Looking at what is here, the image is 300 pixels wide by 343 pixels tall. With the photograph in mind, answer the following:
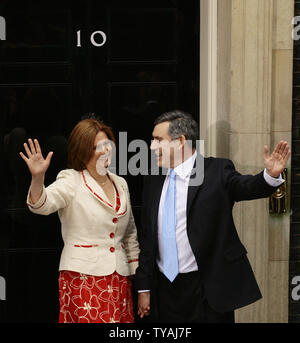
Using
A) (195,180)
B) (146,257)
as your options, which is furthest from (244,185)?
(146,257)

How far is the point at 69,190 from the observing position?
4953mm

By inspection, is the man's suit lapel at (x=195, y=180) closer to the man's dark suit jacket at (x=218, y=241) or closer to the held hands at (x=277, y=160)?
the man's dark suit jacket at (x=218, y=241)

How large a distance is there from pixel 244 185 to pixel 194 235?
500 mm

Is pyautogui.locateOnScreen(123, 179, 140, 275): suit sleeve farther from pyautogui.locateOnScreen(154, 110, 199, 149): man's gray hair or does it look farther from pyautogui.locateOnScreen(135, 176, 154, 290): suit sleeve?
pyautogui.locateOnScreen(154, 110, 199, 149): man's gray hair

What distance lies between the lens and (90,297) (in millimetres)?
4973

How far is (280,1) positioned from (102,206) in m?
2.32

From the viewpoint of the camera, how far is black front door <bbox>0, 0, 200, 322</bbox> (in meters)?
6.26

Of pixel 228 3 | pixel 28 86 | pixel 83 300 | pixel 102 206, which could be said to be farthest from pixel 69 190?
pixel 228 3

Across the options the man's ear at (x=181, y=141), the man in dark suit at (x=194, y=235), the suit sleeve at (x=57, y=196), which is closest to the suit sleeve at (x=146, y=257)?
the man in dark suit at (x=194, y=235)

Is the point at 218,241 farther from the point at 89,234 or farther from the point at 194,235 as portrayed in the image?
the point at 89,234

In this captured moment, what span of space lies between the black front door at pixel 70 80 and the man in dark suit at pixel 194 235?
4.80ft

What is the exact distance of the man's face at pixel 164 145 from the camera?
193 inches

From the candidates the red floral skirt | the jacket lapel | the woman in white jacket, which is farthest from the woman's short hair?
the red floral skirt
